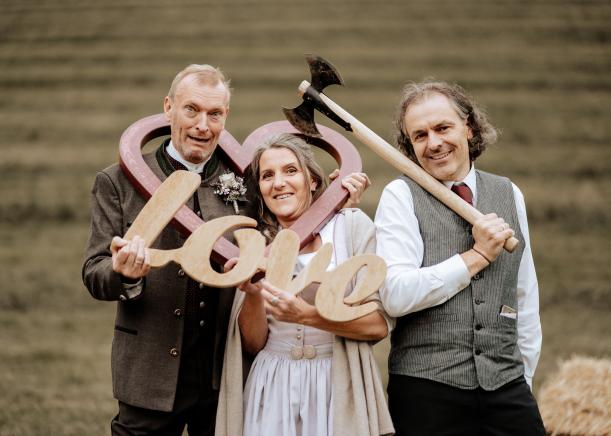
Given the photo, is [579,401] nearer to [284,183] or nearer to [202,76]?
[284,183]

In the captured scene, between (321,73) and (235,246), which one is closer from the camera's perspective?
(235,246)

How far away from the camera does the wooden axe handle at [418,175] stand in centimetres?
252

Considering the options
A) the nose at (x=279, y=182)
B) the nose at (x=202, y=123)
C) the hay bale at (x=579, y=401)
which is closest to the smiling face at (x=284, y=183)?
the nose at (x=279, y=182)

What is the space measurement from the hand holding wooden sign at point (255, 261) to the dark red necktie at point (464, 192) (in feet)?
1.52

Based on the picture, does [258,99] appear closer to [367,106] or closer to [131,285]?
[367,106]

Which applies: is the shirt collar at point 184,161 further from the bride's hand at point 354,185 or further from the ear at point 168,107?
the bride's hand at point 354,185

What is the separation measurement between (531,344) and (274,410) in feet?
2.94

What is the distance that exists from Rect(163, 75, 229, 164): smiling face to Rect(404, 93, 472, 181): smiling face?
2.16 ft

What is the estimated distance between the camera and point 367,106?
12016 mm

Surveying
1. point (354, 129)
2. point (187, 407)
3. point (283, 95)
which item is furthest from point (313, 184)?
point (283, 95)

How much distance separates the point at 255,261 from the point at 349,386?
52 centimetres

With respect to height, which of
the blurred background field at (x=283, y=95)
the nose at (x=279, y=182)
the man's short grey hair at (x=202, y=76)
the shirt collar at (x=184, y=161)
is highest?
the blurred background field at (x=283, y=95)

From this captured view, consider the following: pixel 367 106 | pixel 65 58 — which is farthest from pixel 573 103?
pixel 65 58

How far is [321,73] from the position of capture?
2773 millimetres
